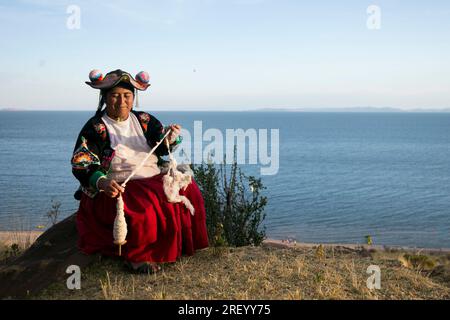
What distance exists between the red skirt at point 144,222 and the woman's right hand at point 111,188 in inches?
8.1

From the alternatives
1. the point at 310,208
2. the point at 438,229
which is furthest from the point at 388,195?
the point at 438,229

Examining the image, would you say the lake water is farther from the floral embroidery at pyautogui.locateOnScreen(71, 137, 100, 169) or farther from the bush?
the floral embroidery at pyautogui.locateOnScreen(71, 137, 100, 169)

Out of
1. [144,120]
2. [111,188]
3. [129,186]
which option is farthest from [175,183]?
[144,120]

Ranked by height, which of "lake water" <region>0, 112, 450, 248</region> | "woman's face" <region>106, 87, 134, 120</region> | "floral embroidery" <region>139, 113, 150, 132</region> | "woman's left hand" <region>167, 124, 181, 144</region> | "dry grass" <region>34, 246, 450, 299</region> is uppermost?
"woman's face" <region>106, 87, 134, 120</region>

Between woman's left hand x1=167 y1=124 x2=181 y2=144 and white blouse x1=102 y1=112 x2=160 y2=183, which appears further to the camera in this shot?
woman's left hand x1=167 y1=124 x2=181 y2=144

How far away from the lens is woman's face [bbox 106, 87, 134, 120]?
5.71 m

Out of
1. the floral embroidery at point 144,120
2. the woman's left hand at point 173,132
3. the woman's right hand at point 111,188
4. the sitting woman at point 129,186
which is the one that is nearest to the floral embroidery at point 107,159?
the sitting woman at point 129,186

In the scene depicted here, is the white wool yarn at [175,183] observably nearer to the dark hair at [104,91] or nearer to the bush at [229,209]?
the dark hair at [104,91]

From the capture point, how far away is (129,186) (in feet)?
18.1

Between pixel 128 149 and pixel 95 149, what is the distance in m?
0.35

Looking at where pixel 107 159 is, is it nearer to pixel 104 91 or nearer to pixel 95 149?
pixel 95 149

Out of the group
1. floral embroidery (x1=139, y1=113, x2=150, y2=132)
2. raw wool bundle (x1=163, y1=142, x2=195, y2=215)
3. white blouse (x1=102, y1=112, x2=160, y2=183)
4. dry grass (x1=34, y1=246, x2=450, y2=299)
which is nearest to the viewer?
dry grass (x1=34, y1=246, x2=450, y2=299)

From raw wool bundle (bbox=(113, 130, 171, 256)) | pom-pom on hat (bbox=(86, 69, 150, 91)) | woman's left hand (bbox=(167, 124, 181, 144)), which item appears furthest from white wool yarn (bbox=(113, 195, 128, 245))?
pom-pom on hat (bbox=(86, 69, 150, 91))

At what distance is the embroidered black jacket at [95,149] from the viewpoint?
5414 millimetres
